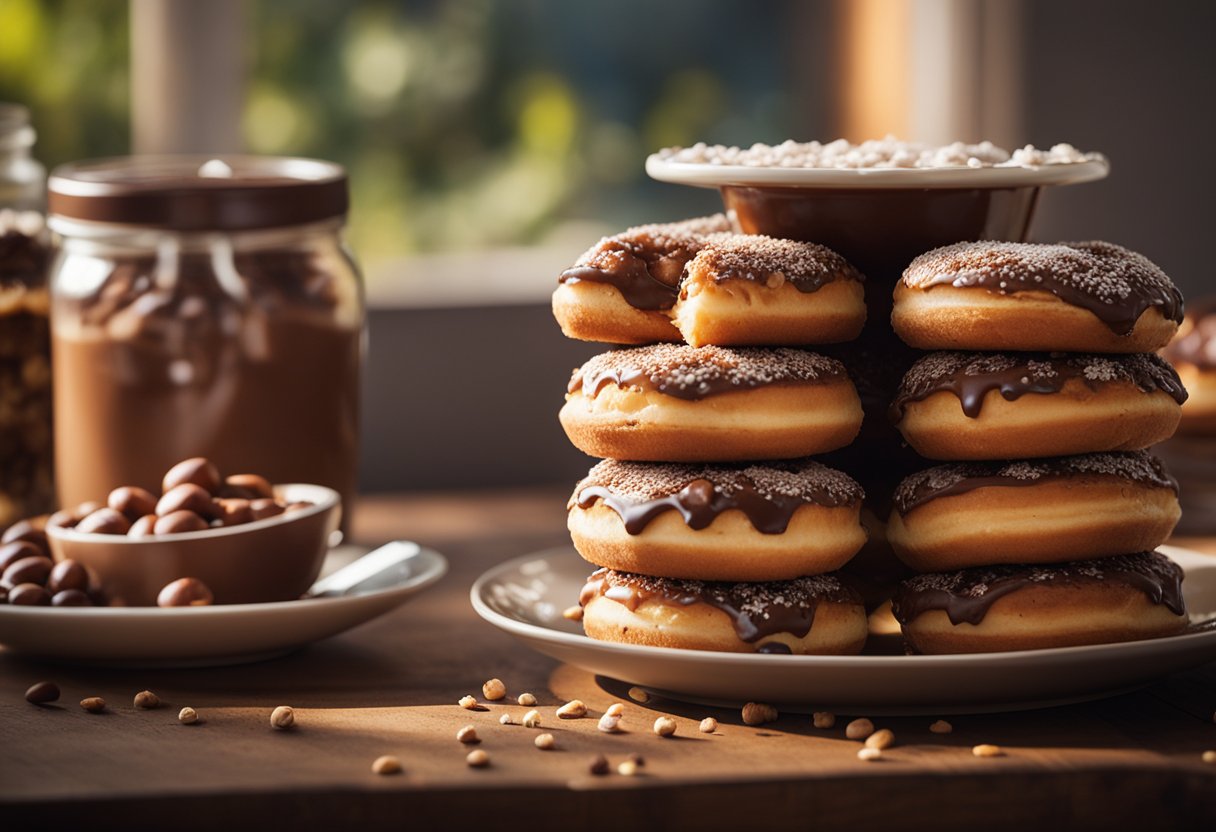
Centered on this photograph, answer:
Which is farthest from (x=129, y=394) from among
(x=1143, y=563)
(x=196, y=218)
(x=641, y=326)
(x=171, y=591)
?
(x=1143, y=563)

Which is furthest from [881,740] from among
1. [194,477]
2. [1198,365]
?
[1198,365]

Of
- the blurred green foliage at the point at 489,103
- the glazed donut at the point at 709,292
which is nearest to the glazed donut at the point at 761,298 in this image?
the glazed donut at the point at 709,292

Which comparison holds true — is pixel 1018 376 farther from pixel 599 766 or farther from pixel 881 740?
pixel 599 766

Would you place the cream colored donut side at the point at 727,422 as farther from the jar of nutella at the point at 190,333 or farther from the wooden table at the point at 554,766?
the jar of nutella at the point at 190,333

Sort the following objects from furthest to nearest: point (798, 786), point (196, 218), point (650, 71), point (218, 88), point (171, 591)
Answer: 1. point (650, 71)
2. point (218, 88)
3. point (196, 218)
4. point (171, 591)
5. point (798, 786)

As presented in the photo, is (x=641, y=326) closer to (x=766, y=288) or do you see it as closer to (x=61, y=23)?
(x=766, y=288)

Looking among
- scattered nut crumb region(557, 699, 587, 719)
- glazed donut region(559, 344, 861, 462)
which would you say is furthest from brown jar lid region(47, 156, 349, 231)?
scattered nut crumb region(557, 699, 587, 719)

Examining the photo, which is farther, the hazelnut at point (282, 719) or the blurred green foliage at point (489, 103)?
the blurred green foliage at point (489, 103)
